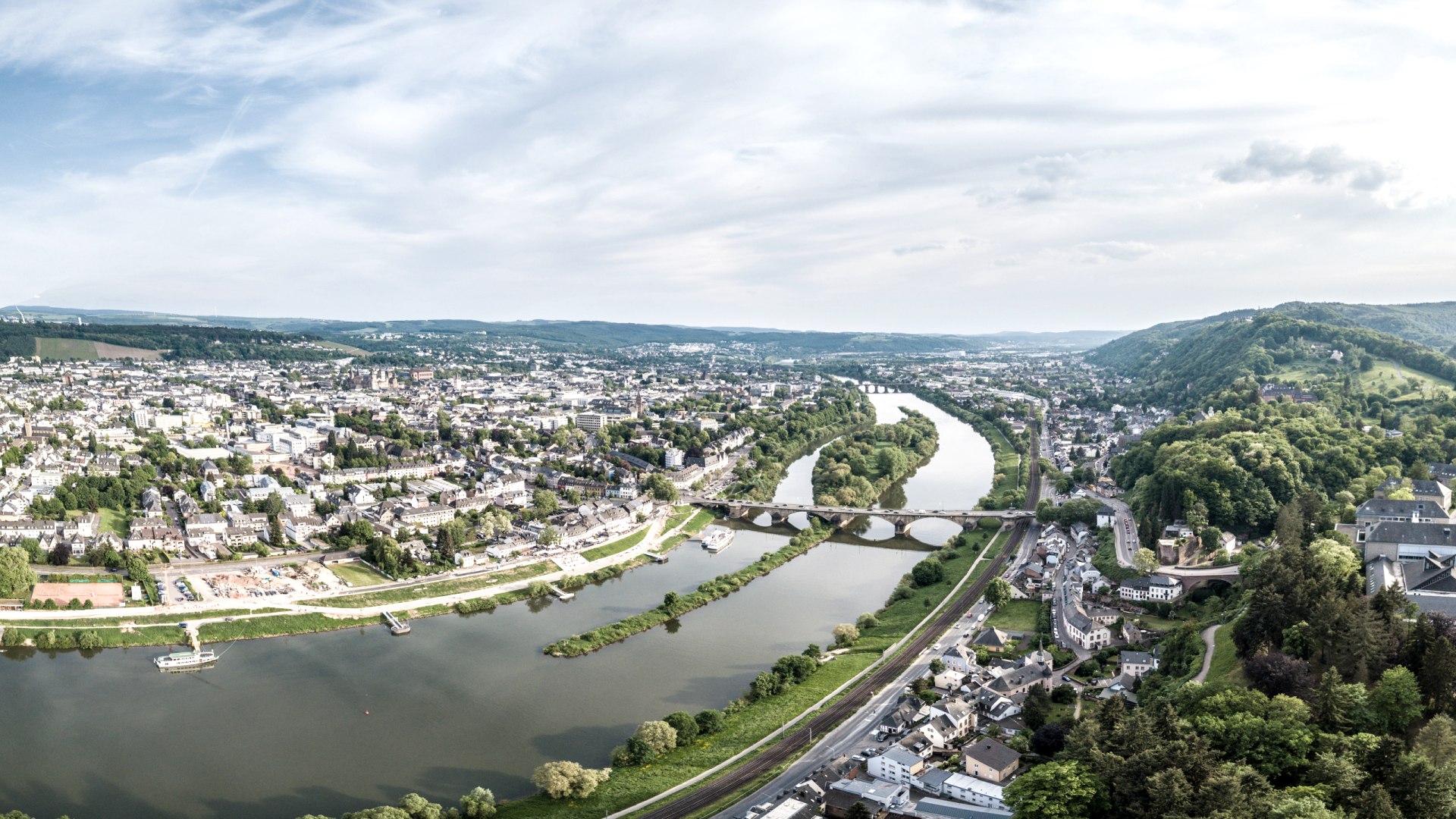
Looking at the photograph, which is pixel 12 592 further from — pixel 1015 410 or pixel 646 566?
pixel 1015 410

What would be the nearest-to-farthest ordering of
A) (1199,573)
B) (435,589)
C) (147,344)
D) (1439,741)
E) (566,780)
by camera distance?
1. (1439,741)
2. (566,780)
3. (1199,573)
4. (435,589)
5. (147,344)

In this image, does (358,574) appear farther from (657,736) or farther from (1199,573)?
(1199,573)

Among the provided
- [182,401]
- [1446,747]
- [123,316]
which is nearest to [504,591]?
[1446,747]

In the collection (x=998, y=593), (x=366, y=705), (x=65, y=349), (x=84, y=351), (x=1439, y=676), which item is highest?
(x=65, y=349)

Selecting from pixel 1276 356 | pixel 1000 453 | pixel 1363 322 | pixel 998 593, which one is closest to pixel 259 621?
pixel 998 593

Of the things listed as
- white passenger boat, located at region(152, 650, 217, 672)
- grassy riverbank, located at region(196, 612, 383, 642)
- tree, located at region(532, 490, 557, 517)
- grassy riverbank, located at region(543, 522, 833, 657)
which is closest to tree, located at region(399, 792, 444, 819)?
grassy riverbank, located at region(543, 522, 833, 657)

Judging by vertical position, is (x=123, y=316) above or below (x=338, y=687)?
above

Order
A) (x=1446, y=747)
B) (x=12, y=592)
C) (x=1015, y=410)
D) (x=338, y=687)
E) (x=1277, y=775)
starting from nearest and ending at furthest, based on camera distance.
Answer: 1. (x=1446, y=747)
2. (x=1277, y=775)
3. (x=338, y=687)
4. (x=12, y=592)
5. (x=1015, y=410)

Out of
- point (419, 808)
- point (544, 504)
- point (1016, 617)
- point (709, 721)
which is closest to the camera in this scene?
point (419, 808)

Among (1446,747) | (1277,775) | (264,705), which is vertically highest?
(1446,747)
